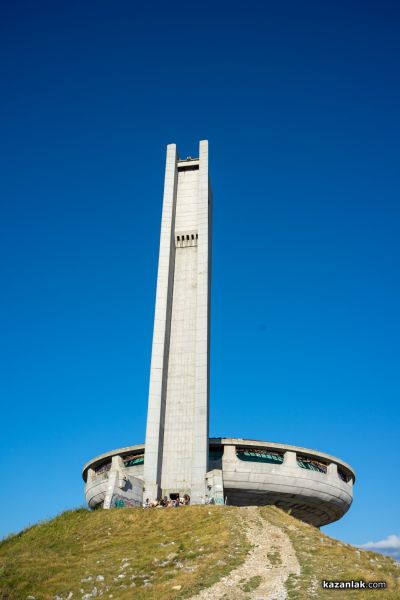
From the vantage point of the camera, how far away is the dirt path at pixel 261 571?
1836 centimetres

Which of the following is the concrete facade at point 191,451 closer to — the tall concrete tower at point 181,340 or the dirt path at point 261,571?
the tall concrete tower at point 181,340

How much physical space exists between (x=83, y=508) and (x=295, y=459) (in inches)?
711

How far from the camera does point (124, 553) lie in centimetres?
2339

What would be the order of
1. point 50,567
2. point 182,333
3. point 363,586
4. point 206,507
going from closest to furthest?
point 363,586 < point 50,567 < point 206,507 < point 182,333

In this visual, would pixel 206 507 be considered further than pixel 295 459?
No

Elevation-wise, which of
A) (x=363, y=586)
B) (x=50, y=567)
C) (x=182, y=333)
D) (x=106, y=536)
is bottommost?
(x=363, y=586)

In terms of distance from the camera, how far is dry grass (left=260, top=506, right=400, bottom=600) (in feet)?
58.9

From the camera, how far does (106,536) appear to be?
26.7 meters

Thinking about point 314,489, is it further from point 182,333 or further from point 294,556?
point 294,556

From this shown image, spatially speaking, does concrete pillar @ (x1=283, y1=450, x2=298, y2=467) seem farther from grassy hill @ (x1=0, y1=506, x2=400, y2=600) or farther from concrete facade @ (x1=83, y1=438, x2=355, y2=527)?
grassy hill @ (x1=0, y1=506, x2=400, y2=600)

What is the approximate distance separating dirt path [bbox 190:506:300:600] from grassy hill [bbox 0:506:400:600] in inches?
3.2

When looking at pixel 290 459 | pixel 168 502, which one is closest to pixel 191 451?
pixel 168 502

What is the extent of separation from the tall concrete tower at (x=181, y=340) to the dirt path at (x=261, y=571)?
44.8 ft

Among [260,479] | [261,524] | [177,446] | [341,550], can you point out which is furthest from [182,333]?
[341,550]
